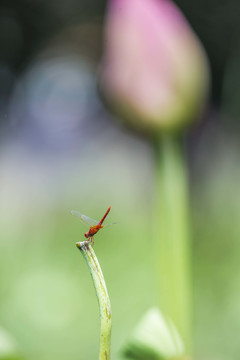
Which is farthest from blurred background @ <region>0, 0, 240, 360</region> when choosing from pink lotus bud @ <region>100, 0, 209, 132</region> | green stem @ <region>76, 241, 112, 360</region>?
green stem @ <region>76, 241, 112, 360</region>

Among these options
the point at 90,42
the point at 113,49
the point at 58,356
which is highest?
the point at 90,42

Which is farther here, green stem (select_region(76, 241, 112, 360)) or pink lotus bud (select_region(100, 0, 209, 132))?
pink lotus bud (select_region(100, 0, 209, 132))

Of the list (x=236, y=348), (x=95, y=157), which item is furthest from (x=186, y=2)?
(x=236, y=348)

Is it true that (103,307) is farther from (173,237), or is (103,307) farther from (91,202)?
(91,202)

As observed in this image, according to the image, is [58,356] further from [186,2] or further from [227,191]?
[186,2]

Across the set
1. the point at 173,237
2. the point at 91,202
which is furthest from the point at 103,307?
the point at 91,202

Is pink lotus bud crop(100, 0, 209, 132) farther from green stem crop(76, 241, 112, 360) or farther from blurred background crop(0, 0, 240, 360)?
green stem crop(76, 241, 112, 360)

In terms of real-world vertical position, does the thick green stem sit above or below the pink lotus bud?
below
